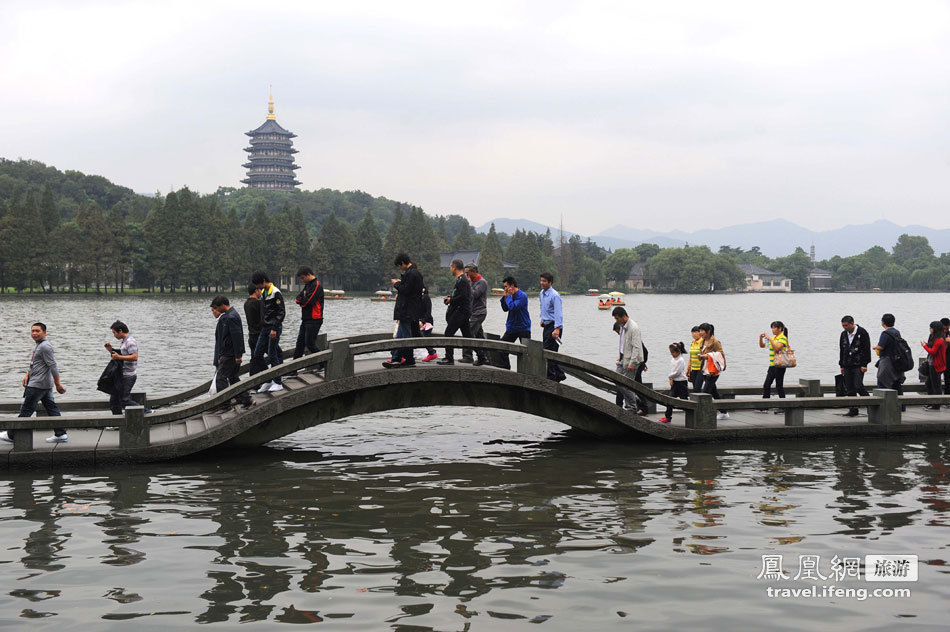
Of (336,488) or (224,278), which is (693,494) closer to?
(336,488)

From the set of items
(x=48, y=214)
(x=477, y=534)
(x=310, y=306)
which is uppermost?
(x=48, y=214)

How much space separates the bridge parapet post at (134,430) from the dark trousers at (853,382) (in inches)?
489

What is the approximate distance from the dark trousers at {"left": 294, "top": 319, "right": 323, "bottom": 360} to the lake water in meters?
1.78

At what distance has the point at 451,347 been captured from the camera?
1352 centimetres

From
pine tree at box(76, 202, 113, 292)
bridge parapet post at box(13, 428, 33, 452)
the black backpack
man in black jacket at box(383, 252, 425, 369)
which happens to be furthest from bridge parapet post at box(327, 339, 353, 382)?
pine tree at box(76, 202, 113, 292)

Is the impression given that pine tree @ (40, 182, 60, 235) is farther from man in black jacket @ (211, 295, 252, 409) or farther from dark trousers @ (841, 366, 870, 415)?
dark trousers @ (841, 366, 870, 415)

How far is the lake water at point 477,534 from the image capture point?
7227mm

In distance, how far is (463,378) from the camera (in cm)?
1330

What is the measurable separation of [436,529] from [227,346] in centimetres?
543

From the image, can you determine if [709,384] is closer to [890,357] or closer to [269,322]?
[890,357]

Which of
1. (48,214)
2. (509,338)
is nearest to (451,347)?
(509,338)

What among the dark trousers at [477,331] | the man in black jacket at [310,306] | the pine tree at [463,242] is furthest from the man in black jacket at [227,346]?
the pine tree at [463,242]

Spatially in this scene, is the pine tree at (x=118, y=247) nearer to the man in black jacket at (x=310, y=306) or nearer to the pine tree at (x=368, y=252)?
the pine tree at (x=368, y=252)

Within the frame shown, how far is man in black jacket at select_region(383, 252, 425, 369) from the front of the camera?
12930mm
